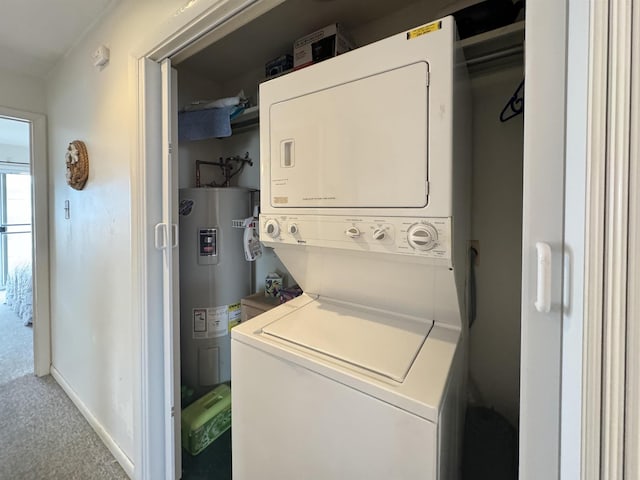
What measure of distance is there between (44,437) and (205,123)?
7.32 ft

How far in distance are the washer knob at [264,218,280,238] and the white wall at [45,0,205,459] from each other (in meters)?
0.80

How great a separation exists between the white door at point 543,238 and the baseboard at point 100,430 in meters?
1.97

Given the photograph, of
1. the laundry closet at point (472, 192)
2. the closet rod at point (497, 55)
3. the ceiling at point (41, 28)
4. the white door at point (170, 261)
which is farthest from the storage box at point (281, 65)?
the closet rod at point (497, 55)

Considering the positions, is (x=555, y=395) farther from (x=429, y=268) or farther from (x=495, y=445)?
(x=495, y=445)

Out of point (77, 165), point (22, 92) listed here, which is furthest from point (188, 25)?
point (22, 92)

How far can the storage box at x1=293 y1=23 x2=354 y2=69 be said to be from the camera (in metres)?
1.44

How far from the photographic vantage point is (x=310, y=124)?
3.33 feet

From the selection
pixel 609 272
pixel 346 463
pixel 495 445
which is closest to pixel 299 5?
pixel 609 272

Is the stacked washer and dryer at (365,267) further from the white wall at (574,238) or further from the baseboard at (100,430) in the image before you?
the baseboard at (100,430)

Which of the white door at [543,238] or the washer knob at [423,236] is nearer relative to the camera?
the white door at [543,238]

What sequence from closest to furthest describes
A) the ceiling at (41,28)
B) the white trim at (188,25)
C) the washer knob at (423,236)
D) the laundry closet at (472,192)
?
1. the washer knob at (423,236)
2. the white trim at (188,25)
3. the laundry closet at (472,192)
4. the ceiling at (41,28)

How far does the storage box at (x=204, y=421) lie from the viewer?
66.8 inches

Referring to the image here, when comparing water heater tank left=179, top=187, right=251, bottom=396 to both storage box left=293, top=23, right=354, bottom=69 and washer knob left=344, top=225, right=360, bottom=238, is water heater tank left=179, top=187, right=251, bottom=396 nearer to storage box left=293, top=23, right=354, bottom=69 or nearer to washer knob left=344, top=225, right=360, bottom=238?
storage box left=293, top=23, right=354, bottom=69

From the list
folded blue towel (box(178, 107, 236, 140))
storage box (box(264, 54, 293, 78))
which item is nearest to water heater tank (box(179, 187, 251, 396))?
folded blue towel (box(178, 107, 236, 140))
